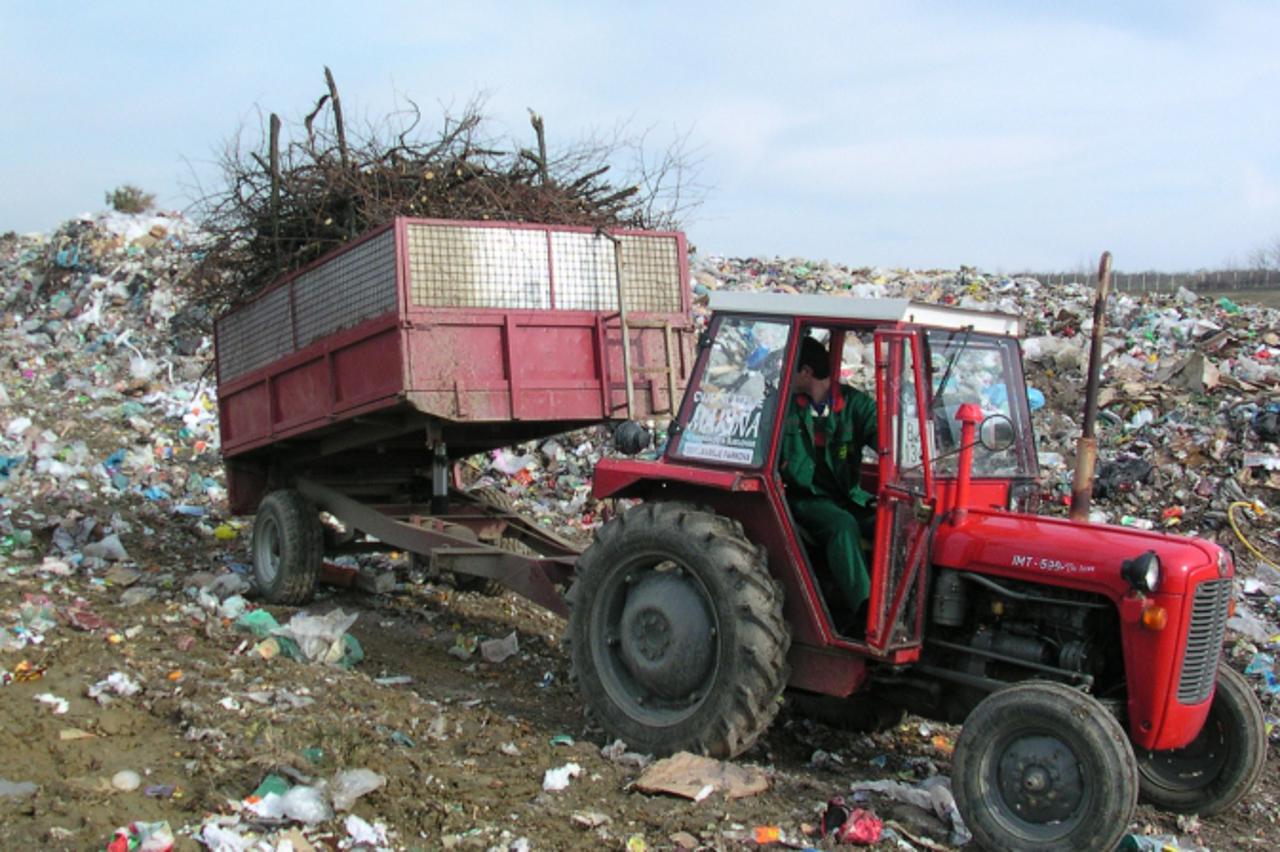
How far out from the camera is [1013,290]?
48.5ft

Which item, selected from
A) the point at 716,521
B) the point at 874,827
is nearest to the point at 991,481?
the point at 716,521

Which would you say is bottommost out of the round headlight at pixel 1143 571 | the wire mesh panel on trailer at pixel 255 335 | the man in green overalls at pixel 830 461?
the round headlight at pixel 1143 571

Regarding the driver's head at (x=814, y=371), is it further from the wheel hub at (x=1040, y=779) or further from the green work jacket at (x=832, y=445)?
the wheel hub at (x=1040, y=779)

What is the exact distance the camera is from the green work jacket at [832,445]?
4.81m

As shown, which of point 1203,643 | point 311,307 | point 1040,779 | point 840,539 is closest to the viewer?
point 1040,779

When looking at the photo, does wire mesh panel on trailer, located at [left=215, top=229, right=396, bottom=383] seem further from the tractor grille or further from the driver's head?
Result: the tractor grille

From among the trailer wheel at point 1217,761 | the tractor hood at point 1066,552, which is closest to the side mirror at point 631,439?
the tractor hood at point 1066,552

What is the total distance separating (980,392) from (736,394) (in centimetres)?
97

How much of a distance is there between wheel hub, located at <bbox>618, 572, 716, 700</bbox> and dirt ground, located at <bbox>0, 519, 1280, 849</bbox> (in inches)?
15.7

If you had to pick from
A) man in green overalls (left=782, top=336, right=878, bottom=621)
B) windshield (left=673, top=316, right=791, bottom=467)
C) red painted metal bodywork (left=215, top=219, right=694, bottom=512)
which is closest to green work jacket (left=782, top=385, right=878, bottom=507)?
man in green overalls (left=782, top=336, right=878, bottom=621)

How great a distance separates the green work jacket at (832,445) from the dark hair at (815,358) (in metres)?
0.10

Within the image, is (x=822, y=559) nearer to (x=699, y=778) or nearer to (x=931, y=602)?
(x=931, y=602)

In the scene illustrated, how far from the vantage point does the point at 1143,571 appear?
3963mm

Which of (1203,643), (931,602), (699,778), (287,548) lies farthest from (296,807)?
(287,548)
